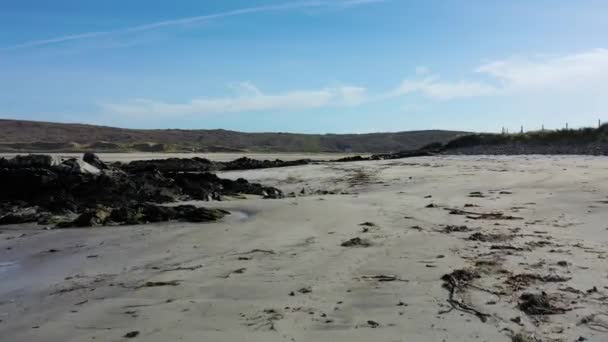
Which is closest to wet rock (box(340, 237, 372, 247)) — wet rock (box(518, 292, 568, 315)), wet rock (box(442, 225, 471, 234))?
wet rock (box(442, 225, 471, 234))

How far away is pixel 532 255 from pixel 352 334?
307 centimetres

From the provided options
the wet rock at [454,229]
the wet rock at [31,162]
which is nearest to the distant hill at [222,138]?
the wet rock at [31,162]

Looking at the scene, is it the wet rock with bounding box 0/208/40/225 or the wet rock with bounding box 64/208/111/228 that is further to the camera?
the wet rock with bounding box 0/208/40/225

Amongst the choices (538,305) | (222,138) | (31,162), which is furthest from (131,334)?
(222,138)

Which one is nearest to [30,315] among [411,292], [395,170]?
[411,292]

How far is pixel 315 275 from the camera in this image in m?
5.42

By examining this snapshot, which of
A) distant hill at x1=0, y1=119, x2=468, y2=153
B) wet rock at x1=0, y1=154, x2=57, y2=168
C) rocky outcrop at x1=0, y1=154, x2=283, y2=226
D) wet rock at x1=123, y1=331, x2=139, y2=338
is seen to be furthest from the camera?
distant hill at x1=0, y1=119, x2=468, y2=153

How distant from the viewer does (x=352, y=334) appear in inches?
151

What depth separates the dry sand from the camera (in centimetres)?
402

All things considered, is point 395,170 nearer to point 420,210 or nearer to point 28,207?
point 420,210

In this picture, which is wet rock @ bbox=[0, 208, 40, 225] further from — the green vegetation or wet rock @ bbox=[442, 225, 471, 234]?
the green vegetation

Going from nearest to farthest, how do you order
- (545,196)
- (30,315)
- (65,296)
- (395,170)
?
(30,315) < (65,296) < (545,196) < (395,170)

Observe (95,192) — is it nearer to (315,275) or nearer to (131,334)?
(315,275)

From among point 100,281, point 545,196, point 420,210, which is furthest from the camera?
point 545,196
